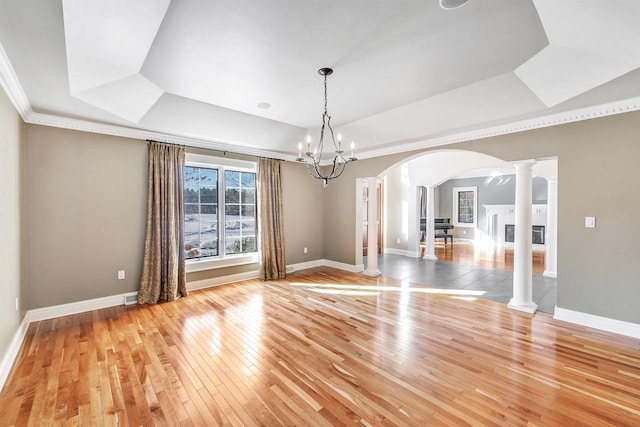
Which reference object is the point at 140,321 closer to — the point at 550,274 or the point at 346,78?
the point at 346,78

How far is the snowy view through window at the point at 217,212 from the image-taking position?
15.9 feet

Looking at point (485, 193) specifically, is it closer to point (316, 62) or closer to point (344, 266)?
point (344, 266)

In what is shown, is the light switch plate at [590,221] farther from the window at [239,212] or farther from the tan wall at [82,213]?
the tan wall at [82,213]

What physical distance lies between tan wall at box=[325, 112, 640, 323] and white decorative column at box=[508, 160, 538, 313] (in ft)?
1.03

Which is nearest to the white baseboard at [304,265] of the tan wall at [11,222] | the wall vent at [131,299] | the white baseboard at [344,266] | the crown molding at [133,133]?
the white baseboard at [344,266]

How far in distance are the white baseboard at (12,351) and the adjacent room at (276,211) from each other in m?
0.05

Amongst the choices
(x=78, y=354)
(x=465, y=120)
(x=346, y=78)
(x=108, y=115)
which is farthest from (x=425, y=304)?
(x=108, y=115)

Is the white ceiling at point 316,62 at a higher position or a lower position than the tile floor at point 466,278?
higher

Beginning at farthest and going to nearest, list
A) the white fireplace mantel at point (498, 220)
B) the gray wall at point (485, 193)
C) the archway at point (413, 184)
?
the white fireplace mantel at point (498, 220), the gray wall at point (485, 193), the archway at point (413, 184)

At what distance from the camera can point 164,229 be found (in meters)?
4.30

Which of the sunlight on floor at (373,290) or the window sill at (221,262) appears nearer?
the sunlight on floor at (373,290)

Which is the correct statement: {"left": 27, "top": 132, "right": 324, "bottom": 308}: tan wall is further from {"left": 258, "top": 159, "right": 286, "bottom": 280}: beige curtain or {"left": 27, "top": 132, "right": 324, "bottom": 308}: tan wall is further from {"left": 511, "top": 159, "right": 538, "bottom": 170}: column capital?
{"left": 511, "top": 159, "right": 538, "bottom": 170}: column capital

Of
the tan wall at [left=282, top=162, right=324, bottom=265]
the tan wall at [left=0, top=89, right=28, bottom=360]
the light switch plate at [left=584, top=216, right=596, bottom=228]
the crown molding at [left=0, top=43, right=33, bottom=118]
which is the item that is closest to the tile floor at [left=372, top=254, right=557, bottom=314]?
the light switch plate at [left=584, top=216, right=596, bottom=228]

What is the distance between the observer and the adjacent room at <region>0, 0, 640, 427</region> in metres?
2.01
